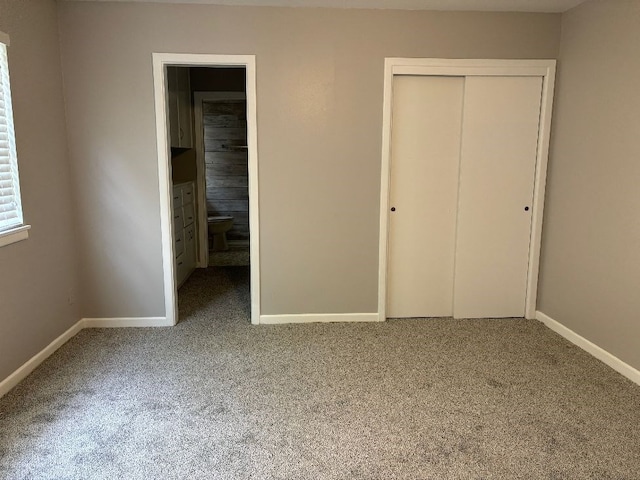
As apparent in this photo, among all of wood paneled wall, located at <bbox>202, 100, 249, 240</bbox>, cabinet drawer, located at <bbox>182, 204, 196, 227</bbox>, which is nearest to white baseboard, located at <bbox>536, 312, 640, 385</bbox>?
cabinet drawer, located at <bbox>182, 204, 196, 227</bbox>

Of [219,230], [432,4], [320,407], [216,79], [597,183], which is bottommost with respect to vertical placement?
[320,407]

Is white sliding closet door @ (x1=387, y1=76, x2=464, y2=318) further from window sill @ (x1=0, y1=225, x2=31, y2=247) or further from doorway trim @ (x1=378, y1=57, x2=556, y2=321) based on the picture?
window sill @ (x1=0, y1=225, x2=31, y2=247)

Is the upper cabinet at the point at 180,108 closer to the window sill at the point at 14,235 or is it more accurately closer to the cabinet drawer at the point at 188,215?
the cabinet drawer at the point at 188,215

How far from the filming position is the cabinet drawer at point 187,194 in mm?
4797

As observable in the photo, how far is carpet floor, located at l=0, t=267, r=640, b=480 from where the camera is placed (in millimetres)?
1963

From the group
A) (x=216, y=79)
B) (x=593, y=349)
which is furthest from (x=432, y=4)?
(x=216, y=79)

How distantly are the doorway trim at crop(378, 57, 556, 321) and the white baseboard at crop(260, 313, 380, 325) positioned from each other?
109 mm

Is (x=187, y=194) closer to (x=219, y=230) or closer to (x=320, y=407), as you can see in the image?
(x=219, y=230)

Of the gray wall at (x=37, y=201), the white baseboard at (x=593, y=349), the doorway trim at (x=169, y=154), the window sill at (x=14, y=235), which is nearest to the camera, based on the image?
the window sill at (x=14, y=235)

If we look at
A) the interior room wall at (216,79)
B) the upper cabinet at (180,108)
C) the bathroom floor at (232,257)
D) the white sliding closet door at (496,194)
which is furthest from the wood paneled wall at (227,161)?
the white sliding closet door at (496,194)

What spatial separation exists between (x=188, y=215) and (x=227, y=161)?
5.69 ft

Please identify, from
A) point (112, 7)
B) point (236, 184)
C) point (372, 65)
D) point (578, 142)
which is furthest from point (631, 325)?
point (236, 184)

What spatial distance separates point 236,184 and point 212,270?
172 cm

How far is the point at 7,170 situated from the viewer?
2.65 metres
